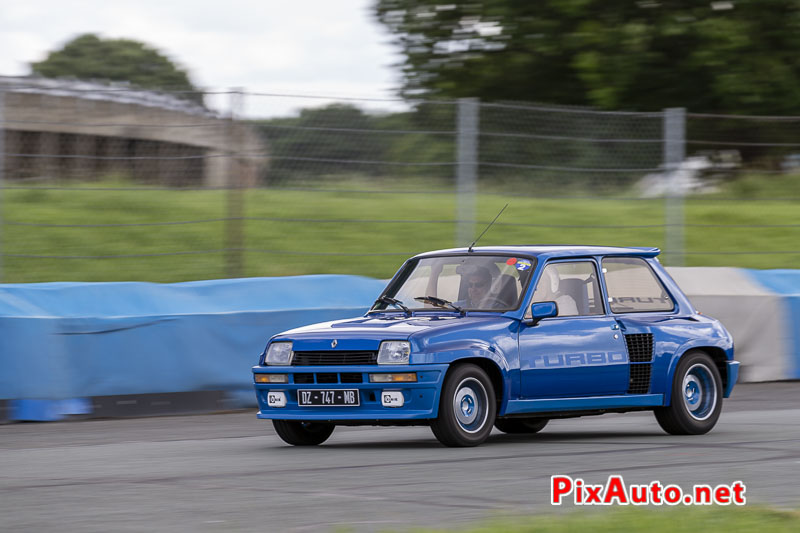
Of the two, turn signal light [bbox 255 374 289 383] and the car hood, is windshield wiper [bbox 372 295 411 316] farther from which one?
turn signal light [bbox 255 374 289 383]

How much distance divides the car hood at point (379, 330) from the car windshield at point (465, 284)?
22 cm

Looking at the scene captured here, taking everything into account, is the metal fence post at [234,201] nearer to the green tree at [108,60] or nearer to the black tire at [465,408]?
the black tire at [465,408]

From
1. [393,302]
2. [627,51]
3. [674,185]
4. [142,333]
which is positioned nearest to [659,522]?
[393,302]

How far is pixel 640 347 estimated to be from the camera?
10.8 m

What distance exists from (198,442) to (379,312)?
65.8 inches

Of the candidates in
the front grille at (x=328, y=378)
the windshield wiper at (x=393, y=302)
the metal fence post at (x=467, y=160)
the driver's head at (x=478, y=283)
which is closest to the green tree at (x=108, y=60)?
the metal fence post at (x=467, y=160)

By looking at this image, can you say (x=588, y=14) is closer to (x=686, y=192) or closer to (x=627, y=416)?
(x=686, y=192)

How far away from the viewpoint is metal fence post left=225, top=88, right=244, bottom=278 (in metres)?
15.5

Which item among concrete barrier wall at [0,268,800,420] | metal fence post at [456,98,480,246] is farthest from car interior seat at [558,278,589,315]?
metal fence post at [456,98,480,246]

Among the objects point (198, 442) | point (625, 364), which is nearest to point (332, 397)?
point (198, 442)

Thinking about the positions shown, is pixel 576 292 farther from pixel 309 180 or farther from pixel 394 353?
pixel 309 180

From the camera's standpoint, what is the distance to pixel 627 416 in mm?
13211

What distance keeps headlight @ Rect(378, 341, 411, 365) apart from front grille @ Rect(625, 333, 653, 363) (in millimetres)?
2025

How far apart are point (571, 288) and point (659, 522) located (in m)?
4.54
